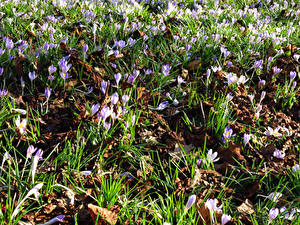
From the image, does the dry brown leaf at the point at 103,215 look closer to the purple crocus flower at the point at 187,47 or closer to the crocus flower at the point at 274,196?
the crocus flower at the point at 274,196

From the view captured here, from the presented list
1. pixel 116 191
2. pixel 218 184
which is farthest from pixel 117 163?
pixel 218 184

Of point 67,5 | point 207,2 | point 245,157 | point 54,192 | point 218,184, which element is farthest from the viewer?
point 207,2

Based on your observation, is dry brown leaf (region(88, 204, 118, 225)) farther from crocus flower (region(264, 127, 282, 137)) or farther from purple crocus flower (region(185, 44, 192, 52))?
purple crocus flower (region(185, 44, 192, 52))

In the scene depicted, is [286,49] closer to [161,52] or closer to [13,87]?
[161,52]

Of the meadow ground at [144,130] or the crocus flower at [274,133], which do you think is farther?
the crocus flower at [274,133]

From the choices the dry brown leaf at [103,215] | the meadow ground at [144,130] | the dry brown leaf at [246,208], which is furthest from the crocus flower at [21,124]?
the dry brown leaf at [246,208]

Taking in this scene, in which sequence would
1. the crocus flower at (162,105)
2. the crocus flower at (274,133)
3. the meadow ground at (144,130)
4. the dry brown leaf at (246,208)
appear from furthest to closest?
the crocus flower at (162,105) → the crocus flower at (274,133) → the dry brown leaf at (246,208) → the meadow ground at (144,130)

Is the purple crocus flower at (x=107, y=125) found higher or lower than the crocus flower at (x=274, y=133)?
higher

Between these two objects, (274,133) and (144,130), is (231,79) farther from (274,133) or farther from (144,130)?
(144,130)
